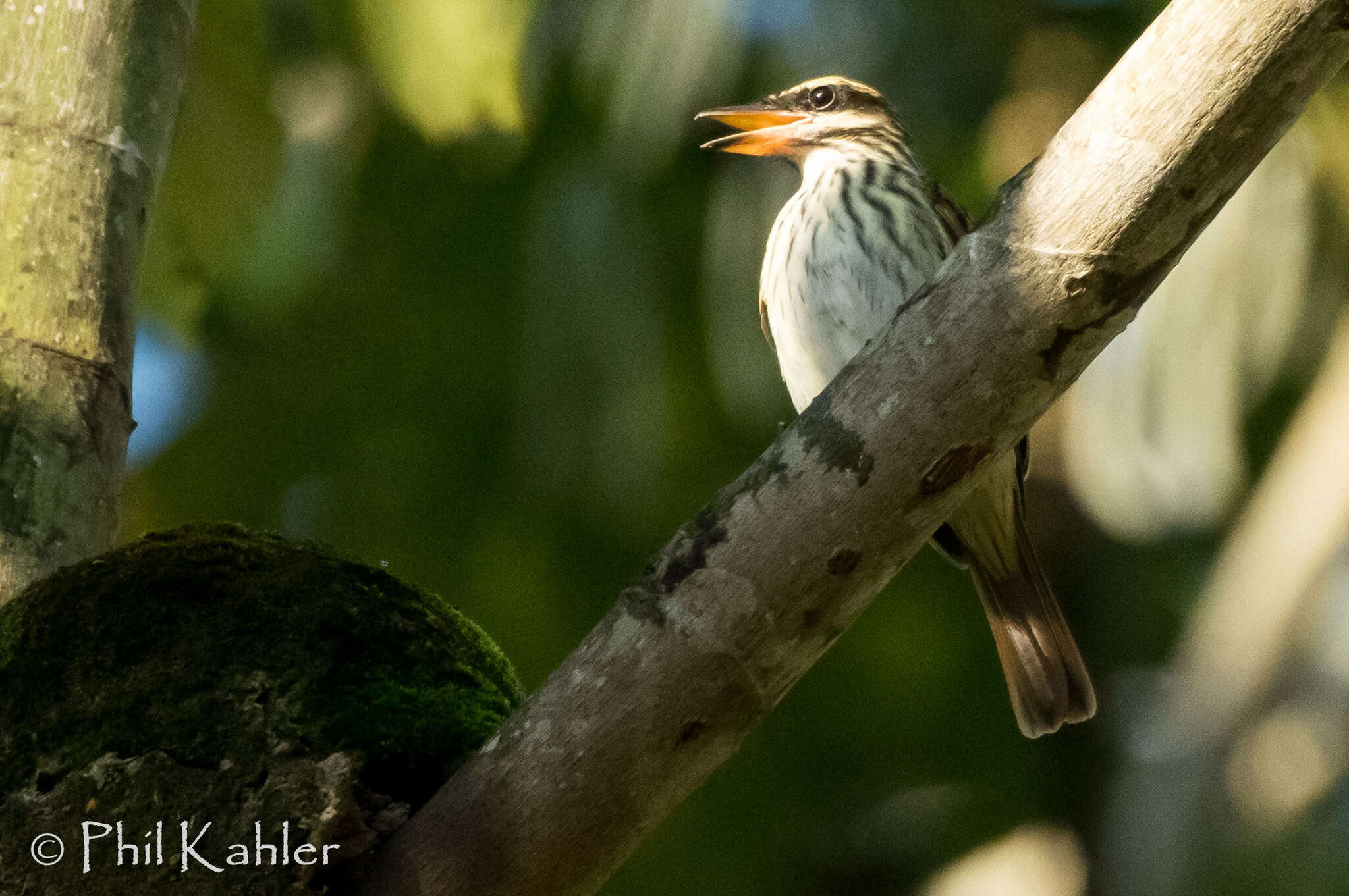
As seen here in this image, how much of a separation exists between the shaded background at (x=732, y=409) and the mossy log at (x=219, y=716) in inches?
149

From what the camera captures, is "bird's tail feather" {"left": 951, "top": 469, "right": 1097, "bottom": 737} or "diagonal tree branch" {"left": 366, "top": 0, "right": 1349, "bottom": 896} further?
"bird's tail feather" {"left": 951, "top": 469, "right": 1097, "bottom": 737}

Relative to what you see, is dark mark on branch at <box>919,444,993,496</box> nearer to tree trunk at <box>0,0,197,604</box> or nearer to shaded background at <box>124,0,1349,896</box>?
tree trunk at <box>0,0,197,604</box>

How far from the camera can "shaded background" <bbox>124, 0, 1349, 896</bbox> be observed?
6.21m

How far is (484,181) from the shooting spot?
7.48 meters

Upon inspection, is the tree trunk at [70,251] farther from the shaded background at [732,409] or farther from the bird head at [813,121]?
the shaded background at [732,409]

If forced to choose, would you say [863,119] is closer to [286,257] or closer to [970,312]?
[970,312]

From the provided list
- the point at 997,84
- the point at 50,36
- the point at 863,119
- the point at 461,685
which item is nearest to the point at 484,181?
the point at 997,84

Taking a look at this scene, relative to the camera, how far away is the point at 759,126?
4.07m

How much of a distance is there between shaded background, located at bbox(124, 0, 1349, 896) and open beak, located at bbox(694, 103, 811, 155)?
1.86 meters

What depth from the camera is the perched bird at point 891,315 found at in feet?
10.5

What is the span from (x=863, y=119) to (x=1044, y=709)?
1753 millimetres

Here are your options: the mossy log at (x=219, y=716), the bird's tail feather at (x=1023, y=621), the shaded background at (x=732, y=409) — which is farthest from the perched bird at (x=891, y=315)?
the shaded background at (x=732, y=409)

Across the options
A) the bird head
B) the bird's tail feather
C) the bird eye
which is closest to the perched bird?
the bird's tail feather

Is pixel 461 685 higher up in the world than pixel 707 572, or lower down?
higher up
